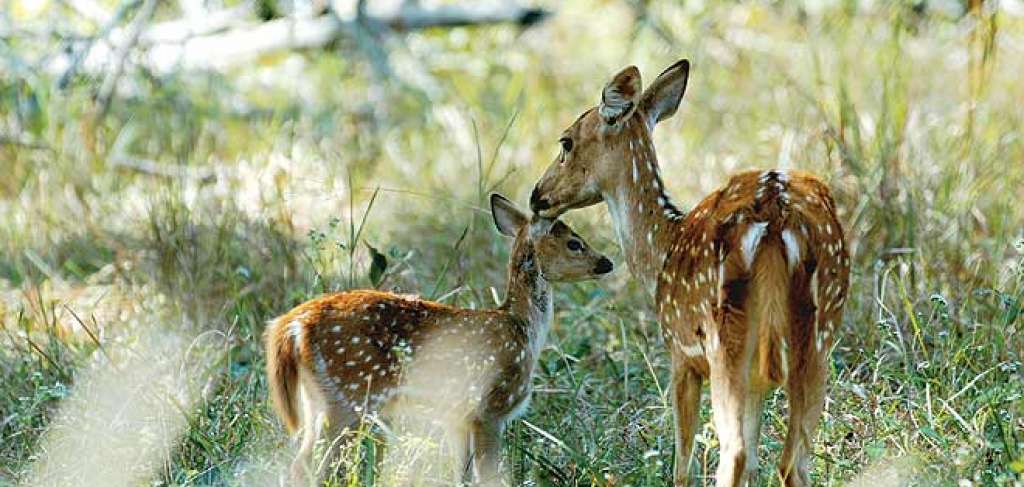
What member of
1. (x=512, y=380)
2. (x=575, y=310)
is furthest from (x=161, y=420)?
(x=575, y=310)

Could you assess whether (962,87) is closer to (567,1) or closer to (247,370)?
(567,1)

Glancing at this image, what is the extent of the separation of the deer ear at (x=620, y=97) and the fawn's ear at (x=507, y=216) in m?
0.86

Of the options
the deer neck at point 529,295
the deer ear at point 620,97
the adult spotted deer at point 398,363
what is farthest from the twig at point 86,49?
the deer ear at point 620,97

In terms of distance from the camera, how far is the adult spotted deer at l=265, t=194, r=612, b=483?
566 cm

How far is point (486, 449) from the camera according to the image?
19.3ft

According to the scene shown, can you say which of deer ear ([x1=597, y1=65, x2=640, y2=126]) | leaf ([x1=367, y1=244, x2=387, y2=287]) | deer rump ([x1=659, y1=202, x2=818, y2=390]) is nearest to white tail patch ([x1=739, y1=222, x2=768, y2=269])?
deer rump ([x1=659, y1=202, x2=818, y2=390])

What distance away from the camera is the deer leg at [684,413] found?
5215 mm

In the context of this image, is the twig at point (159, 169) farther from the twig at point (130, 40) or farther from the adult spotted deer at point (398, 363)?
the adult spotted deer at point (398, 363)

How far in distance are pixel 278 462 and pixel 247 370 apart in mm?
1018

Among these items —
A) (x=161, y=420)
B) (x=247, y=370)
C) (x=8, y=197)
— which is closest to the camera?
(x=161, y=420)

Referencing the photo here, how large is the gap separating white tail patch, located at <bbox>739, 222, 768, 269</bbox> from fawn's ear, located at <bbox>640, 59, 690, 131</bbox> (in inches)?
48.1

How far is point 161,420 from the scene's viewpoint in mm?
5879

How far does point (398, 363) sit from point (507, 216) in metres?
1.13

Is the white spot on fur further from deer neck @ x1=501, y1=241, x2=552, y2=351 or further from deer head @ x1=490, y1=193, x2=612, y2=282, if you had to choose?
deer head @ x1=490, y1=193, x2=612, y2=282
